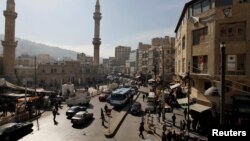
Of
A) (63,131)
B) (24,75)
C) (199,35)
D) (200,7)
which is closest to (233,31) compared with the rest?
(199,35)

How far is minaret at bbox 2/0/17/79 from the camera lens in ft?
238

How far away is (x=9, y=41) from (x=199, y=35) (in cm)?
6185

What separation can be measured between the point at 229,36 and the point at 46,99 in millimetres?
28502

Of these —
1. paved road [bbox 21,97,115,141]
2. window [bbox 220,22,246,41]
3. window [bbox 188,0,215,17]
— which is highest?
window [bbox 188,0,215,17]

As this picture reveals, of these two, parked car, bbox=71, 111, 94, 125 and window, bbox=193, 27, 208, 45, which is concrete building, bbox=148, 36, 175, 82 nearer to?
window, bbox=193, 27, 208, 45

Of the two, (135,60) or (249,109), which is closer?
(249,109)

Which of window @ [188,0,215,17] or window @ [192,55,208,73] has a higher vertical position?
window @ [188,0,215,17]

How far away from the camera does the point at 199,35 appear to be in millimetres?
27094

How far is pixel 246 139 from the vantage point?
10734 millimetres

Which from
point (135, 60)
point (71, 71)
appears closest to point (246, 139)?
point (71, 71)

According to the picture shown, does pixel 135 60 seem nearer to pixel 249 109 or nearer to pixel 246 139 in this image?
pixel 249 109

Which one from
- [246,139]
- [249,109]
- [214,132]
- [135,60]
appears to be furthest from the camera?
[135,60]

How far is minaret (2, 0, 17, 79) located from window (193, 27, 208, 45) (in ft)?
199

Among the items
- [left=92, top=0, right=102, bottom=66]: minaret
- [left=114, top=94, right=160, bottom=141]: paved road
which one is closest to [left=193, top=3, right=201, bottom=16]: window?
[left=114, top=94, right=160, bottom=141]: paved road
